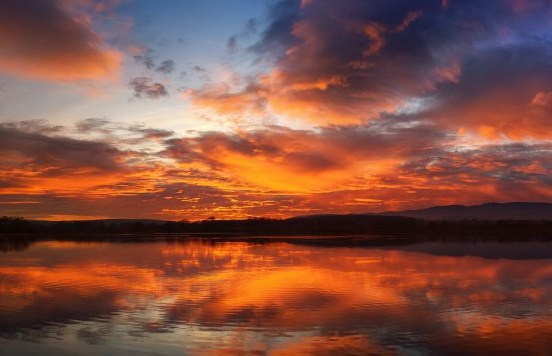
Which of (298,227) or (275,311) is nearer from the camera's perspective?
(275,311)

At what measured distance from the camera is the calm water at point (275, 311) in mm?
11969

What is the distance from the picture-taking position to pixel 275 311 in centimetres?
1584

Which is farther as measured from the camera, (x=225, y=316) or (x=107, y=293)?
(x=107, y=293)

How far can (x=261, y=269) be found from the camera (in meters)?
27.3

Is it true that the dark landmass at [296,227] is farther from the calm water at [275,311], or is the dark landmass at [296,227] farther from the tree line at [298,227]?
the calm water at [275,311]

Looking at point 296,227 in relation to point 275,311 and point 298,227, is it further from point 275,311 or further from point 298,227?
point 275,311

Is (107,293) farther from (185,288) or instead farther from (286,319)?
(286,319)

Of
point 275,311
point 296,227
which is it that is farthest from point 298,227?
point 275,311

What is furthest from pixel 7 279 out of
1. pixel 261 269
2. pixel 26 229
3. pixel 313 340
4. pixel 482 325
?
pixel 26 229

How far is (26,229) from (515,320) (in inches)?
4559

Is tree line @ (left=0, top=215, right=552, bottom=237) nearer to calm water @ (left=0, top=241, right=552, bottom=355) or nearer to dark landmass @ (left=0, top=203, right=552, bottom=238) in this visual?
dark landmass @ (left=0, top=203, right=552, bottom=238)

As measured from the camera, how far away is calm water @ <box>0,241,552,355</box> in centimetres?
1197

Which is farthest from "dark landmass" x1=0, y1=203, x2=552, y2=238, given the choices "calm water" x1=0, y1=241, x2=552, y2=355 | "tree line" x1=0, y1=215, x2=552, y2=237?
"calm water" x1=0, y1=241, x2=552, y2=355

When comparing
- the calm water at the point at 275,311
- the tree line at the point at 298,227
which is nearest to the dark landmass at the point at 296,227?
the tree line at the point at 298,227
